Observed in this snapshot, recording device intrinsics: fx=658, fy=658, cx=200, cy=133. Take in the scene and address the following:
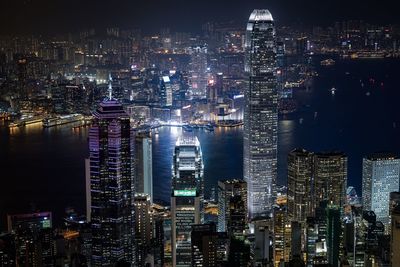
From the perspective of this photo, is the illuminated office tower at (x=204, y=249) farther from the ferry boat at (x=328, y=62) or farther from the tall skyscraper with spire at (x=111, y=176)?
the ferry boat at (x=328, y=62)

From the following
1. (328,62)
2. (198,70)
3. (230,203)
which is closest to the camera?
(230,203)

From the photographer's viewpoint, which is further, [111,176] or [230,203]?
[230,203]

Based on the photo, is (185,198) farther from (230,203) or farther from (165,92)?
(165,92)

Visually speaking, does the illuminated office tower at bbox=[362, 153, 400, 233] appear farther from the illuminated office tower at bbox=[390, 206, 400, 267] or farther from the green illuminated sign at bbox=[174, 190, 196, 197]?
the illuminated office tower at bbox=[390, 206, 400, 267]

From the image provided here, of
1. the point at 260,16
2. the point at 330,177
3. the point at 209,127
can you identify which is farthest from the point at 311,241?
the point at 209,127

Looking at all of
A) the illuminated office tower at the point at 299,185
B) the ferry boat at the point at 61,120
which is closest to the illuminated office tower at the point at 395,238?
the illuminated office tower at the point at 299,185

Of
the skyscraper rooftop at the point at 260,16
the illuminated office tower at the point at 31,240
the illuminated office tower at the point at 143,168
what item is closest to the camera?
the illuminated office tower at the point at 31,240
